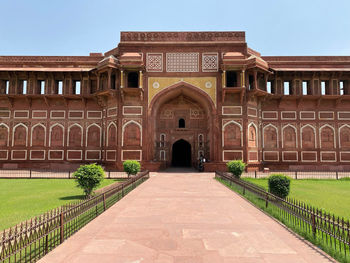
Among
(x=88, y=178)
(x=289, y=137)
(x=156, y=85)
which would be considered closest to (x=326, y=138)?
(x=289, y=137)

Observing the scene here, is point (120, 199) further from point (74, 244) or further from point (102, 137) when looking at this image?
point (102, 137)

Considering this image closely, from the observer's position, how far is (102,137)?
60.5 ft

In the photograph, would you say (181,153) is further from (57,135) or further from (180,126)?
(57,135)

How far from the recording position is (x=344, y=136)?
18328 mm

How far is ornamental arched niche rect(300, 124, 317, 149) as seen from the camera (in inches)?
720

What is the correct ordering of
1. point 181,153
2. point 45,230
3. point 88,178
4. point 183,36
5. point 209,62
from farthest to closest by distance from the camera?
1. point 181,153
2. point 183,36
3. point 209,62
4. point 88,178
5. point 45,230

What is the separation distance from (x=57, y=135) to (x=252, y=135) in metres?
15.5

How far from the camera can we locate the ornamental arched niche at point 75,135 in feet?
61.1

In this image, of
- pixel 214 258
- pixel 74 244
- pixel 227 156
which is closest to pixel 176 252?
pixel 214 258

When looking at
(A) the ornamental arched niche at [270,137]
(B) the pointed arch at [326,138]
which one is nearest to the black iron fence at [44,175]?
(A) the ornamental arched niche at [270,137]

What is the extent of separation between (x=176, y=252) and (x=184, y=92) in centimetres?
1543

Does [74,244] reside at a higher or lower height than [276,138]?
lower

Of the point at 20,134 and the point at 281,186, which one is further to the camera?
the point at 20,134

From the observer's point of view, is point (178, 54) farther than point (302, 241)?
Yes
